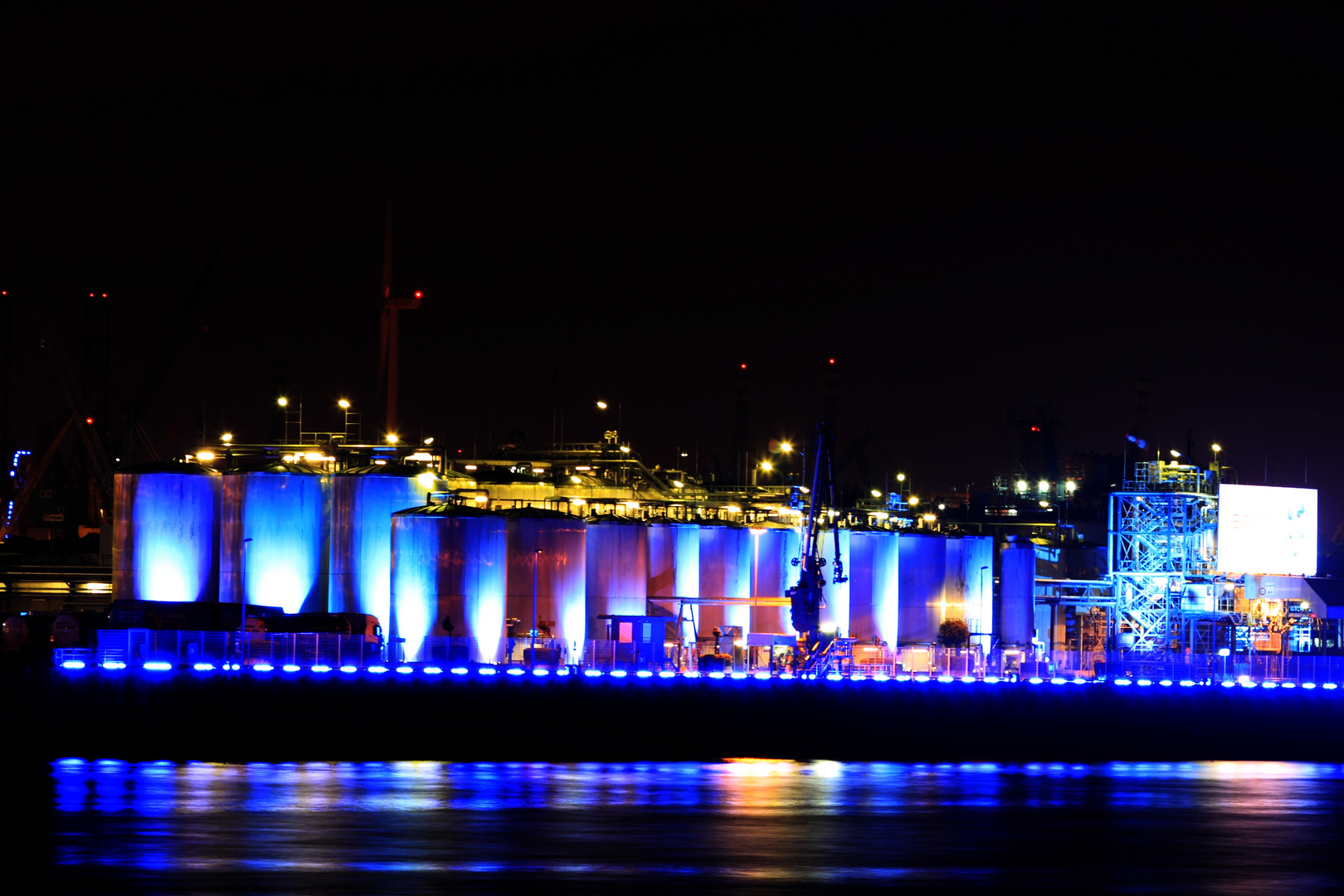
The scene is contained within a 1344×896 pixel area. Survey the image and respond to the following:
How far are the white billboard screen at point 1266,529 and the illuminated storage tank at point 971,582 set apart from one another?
52.6ft

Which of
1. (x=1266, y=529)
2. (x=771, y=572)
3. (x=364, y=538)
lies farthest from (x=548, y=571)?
(x=1266, y=529)

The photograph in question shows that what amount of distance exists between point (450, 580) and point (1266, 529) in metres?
64.6

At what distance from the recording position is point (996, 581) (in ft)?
420

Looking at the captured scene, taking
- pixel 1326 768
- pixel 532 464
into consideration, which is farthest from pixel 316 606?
pixel 1326 768

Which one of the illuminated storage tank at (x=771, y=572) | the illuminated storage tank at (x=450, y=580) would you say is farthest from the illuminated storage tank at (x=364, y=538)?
the illuminated storage tank at (x=771, y=572)

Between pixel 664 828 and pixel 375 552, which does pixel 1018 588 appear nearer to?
pixel 375 552

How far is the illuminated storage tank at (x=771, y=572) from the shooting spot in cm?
10744

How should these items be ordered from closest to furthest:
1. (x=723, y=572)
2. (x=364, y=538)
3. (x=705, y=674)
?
(x=705, y=674), (x=364, y=538), (x=723, y=572)

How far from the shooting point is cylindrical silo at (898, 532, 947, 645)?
11206 cm

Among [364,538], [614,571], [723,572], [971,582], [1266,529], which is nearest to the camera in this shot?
[364,538]

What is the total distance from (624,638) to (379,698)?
18.9 meters

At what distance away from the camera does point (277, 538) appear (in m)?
90.2

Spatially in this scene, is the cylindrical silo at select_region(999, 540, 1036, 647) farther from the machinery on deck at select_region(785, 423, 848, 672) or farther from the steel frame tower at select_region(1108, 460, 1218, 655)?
the machinery on deck at select_region(785, 423, 848, 672)

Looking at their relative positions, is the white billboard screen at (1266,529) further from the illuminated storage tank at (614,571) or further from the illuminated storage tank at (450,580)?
the illuminated storage tank at (450,580)
